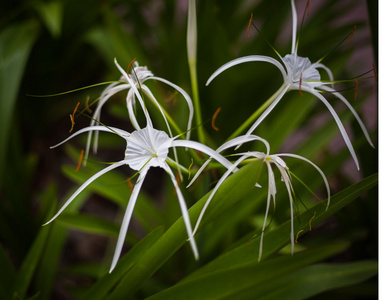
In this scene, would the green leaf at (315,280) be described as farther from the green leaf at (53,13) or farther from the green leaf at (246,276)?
the green leaf at (53,13)

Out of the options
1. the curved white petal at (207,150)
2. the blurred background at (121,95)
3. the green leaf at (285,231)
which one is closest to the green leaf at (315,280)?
the green leaf at (285,231)

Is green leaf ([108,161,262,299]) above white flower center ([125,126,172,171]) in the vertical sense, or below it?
below

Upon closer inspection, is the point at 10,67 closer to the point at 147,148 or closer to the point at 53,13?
the point at 53,13

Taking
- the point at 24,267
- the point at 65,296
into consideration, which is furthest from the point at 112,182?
the point at 65,296

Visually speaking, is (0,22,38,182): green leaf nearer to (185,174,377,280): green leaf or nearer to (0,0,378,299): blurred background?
(0,0,378,299): blurred background

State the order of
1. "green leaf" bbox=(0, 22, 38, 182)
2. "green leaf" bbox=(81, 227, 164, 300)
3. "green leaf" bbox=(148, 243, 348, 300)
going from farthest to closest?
"green leaf" bbox=(0, 22, 38, 182)
"green leaf" bbox=(81, 227, 164, 300)
"green leaf" bbox=(148, 243, 348, 300)

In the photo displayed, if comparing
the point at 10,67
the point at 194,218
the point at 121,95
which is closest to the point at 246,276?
the point at 194,218

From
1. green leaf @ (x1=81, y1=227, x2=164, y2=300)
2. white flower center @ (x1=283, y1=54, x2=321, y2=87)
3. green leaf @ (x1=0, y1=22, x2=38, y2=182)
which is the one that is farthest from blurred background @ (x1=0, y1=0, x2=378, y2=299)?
white flower center @ (x1=283, y1=54, x2=321, y2=87)
